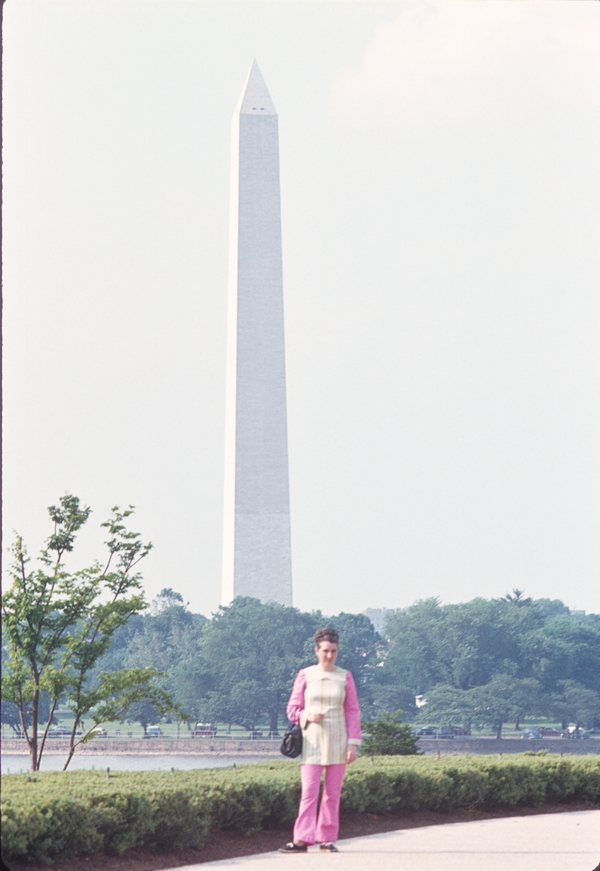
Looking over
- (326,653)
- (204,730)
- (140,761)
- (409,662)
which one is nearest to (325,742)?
(326,653)

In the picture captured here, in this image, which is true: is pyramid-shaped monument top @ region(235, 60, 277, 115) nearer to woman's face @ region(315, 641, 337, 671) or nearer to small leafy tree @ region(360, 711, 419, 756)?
small leafy tree @ region(360, 711, 419, 756)

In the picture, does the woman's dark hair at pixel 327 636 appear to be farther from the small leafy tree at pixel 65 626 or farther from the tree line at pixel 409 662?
the tree line at pixel 409 662

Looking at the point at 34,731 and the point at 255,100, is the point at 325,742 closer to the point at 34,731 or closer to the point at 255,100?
the point at 34,731

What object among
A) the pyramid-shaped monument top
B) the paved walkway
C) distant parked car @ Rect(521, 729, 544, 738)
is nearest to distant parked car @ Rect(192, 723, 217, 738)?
distant parked car @ Rect(521, 729, 544, 738)

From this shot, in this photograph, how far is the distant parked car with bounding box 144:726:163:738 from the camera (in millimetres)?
71856

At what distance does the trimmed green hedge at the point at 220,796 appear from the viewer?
8.77m

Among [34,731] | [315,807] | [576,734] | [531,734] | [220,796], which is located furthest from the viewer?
[576,734]

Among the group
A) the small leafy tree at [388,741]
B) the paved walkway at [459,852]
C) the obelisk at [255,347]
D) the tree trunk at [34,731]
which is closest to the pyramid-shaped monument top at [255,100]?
the obelisk at [255,347]

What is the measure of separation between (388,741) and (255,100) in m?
45.4

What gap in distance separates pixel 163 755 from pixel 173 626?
24386mm

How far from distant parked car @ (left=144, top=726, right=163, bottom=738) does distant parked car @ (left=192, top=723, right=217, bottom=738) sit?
1829mm

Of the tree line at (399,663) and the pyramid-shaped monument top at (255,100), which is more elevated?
the pyramid-shaped monument top at (255,100)

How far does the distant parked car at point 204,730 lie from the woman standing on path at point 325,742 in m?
64.4

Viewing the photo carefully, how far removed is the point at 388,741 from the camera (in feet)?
57.7
